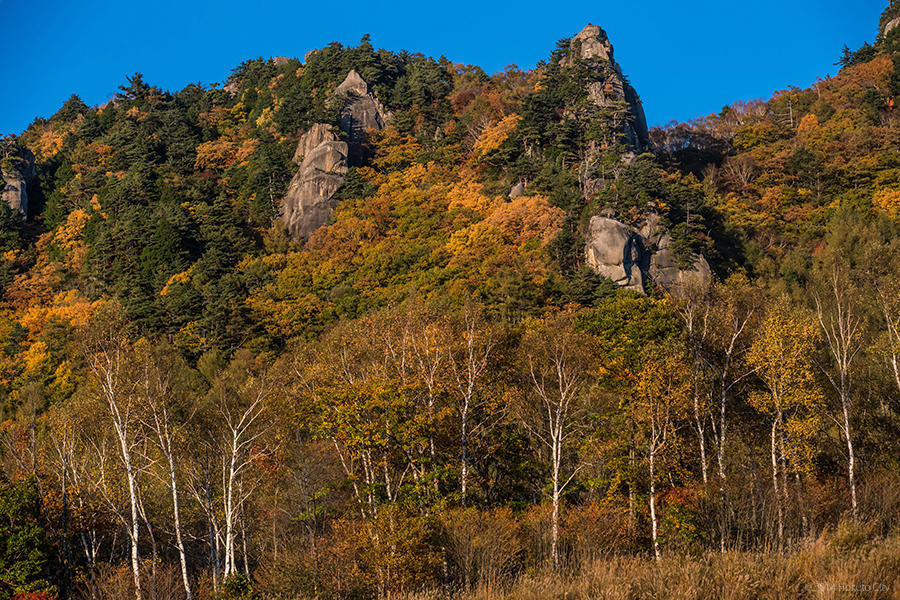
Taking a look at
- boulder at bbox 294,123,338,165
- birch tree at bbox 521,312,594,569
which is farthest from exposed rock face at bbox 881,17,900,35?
birch tree at bbox 521,312,594,569

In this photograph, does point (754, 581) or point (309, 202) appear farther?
point (309, 202)

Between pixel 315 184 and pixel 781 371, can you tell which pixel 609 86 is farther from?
pixel 781 371

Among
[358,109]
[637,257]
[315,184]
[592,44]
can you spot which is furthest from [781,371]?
[358,109]

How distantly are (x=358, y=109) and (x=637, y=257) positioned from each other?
57780 millimetres

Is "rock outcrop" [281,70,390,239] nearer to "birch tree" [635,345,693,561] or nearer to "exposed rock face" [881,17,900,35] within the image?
"birch tree" [635,345,693,561]

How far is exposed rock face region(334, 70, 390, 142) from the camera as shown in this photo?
9539 centimetres

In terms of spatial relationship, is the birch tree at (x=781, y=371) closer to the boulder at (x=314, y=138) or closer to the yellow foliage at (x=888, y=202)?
the yellow foliage at (x=888, y=202)

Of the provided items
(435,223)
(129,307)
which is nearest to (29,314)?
(129,307)

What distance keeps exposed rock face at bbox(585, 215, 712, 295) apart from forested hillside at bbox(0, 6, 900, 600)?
1.04 feet

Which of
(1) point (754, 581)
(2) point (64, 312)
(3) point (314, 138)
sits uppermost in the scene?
(3) point (314, 138)

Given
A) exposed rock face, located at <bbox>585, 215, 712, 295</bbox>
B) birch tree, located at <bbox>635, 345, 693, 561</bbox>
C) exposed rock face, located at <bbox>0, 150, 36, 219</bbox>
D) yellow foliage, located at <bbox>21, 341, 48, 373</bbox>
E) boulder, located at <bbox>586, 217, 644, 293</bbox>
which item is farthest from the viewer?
exposed rock face, located at <bbox>0, 150, 36, 219</bbox>

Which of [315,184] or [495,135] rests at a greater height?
[495,135]

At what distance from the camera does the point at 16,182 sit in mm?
91062

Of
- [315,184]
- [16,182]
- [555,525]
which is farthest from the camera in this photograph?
[16,182]
